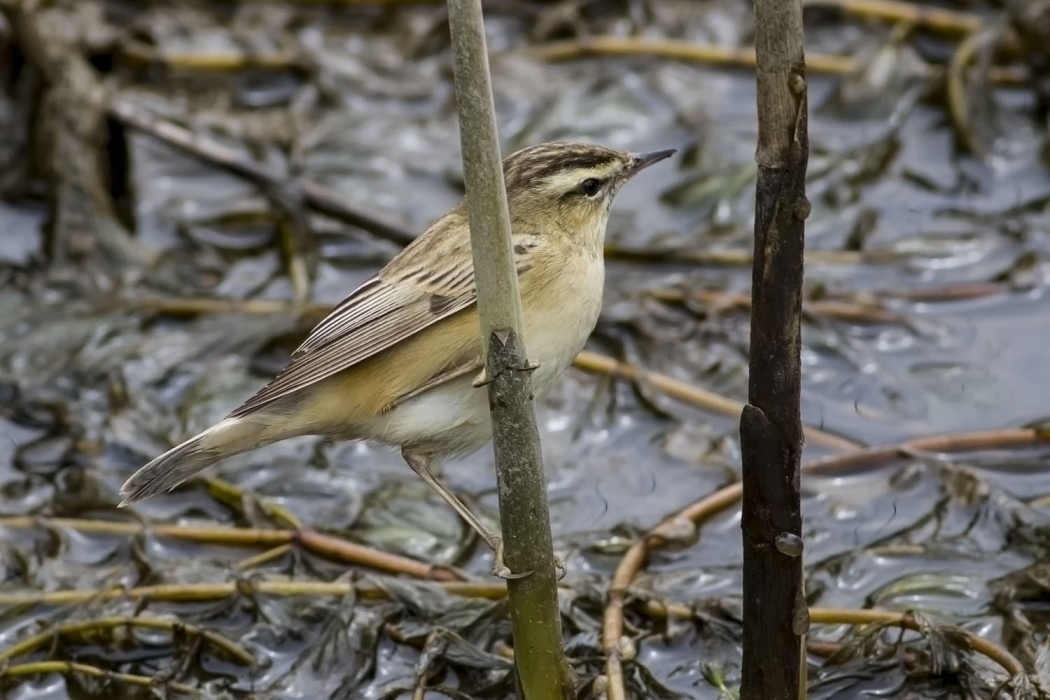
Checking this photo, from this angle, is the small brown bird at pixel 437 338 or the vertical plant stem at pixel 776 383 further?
the small brown bird at pixel 437 338

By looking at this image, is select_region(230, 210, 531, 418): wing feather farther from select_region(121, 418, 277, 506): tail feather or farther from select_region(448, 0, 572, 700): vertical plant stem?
select_region(448, 0, 572, 700): vertical plant stem

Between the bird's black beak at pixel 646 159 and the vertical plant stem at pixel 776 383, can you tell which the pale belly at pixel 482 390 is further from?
the vertical plant stem at pixel 776 383

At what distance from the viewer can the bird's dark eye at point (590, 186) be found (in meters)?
5.47

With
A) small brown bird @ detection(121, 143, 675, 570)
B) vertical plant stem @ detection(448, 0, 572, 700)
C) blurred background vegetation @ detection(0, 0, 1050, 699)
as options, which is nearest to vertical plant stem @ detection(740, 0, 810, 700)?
vertical plant stem @ detection(448, 0, 572, 700)

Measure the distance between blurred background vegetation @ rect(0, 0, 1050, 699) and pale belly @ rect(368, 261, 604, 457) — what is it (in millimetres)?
668

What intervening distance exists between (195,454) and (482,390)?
1051 millimetres

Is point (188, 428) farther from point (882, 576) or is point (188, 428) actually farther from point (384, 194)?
point (882, 576)

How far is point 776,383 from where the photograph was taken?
12.5ft

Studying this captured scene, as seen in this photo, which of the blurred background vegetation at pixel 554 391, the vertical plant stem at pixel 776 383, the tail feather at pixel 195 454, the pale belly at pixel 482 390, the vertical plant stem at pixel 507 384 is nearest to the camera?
the vertical plant stem at pixel 776 383

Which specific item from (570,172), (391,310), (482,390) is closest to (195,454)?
(391,310)

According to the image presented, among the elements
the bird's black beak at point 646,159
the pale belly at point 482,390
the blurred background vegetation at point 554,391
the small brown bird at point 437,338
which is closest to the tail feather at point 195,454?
the small brown bird at point 437,338

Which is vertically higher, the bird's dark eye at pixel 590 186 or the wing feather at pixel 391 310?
the bird's dark eye at pixel 590 186

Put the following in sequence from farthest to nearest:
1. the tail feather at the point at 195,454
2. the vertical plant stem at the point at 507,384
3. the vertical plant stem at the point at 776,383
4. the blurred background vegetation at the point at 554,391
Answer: the blurred background vegetation at the point at 554,391 → the tail feather at the point at 195,454 → the vertical plant stem at the point at 507,384 → the vertical plant stem at the point at 776,383

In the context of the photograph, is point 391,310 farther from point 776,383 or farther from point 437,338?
point 776,383
